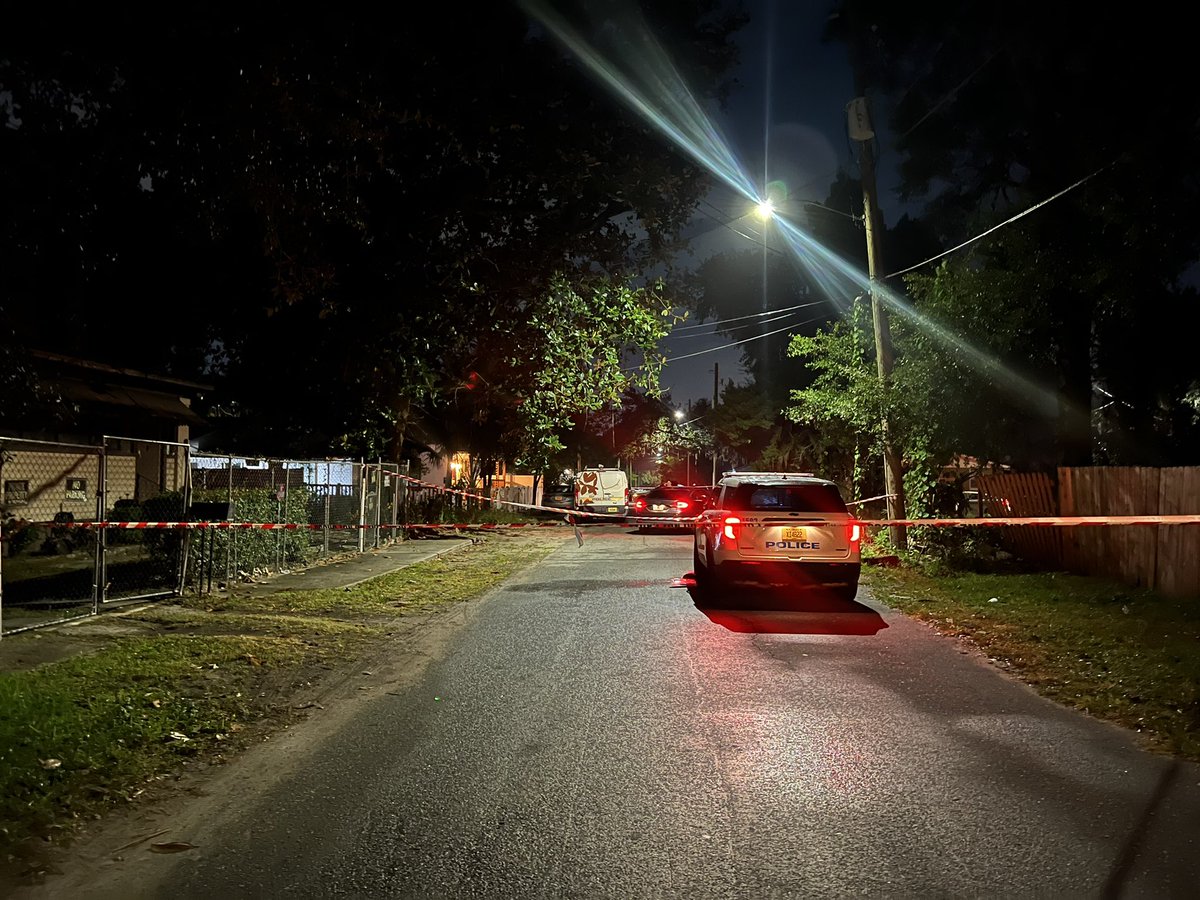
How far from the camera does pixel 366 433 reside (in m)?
24.0

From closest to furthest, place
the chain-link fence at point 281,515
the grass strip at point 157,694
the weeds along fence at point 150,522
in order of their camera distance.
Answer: the grass strip at point 157,694 → the weeds along fence at point 150,522 → the chain-link fence at point 281,515

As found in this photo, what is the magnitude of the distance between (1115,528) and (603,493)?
69.6ft

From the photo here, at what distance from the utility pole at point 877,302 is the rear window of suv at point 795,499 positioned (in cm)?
632

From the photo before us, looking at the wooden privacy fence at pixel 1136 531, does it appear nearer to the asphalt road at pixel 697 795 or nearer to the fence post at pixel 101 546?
the asphalt road at pixel 697 795

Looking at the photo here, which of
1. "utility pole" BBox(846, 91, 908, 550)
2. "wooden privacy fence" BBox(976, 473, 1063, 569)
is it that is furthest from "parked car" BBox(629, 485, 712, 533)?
"wooden privacy fence" BBox(976, 473, 1063, 569)

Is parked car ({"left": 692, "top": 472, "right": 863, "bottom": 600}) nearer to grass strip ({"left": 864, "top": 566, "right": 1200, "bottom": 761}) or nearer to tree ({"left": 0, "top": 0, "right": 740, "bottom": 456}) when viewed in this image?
grass strip ({"left": 864, "top": 566, "right": 1200, "bottom": 761})

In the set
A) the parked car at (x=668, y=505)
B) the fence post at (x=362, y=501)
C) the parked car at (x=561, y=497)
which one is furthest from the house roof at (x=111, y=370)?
the parked car at (x=561, y=497)

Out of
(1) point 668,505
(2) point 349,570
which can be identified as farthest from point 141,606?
(1) point 668,505

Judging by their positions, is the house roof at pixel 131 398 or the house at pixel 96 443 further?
the house roof at pixel 131 398

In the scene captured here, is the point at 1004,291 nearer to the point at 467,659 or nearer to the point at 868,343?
the point at 868,343

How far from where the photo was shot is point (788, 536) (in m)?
11.9

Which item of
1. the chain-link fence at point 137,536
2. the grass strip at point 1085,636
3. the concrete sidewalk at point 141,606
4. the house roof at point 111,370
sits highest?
the house roof at point 111,370

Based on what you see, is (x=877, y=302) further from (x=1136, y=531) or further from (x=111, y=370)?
(x=111, y=370)

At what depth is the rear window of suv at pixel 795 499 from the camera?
39.7 feet
